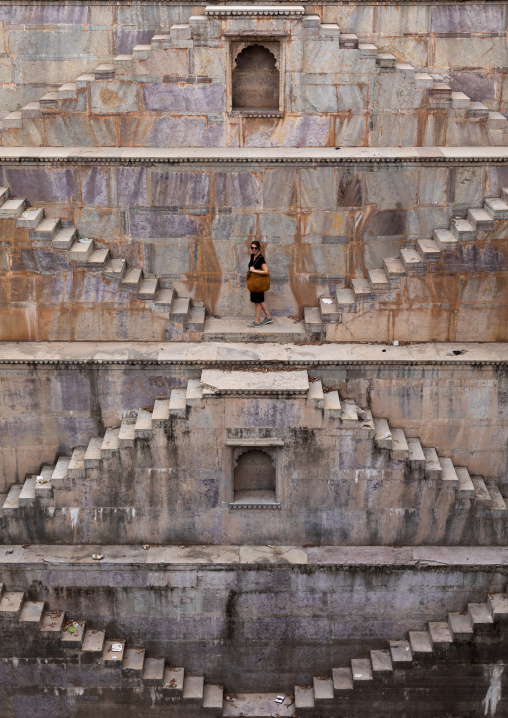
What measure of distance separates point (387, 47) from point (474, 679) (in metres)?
12.1

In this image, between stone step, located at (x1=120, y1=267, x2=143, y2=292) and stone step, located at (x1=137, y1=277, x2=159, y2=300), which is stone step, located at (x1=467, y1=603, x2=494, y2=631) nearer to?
stone step, located at (x1=137, y1=277, x2=159, y2=300)

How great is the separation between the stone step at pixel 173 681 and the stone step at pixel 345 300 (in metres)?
7.30

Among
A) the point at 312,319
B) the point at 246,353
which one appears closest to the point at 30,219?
the point at 246,353

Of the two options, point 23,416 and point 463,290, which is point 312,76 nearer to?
point 463,290

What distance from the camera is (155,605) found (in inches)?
701

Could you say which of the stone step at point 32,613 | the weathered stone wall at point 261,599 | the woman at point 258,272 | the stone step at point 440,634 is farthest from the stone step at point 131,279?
the stone step at point 440,634

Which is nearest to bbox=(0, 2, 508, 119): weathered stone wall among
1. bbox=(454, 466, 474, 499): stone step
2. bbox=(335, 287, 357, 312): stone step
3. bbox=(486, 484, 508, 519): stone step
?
bbox=(335, 287, 357, 312): stone step

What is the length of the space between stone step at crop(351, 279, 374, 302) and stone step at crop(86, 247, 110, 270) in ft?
15.2

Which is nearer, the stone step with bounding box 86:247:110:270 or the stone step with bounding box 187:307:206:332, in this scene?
the stone step with bounding box 86:247:110:270

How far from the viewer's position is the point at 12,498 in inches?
717

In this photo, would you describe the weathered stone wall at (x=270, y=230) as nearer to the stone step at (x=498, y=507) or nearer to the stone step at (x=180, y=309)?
the stone step at (x=180, y=309)

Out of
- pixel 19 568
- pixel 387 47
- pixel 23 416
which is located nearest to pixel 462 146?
pixel 387 47

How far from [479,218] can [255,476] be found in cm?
618

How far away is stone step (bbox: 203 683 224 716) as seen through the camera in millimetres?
17875
